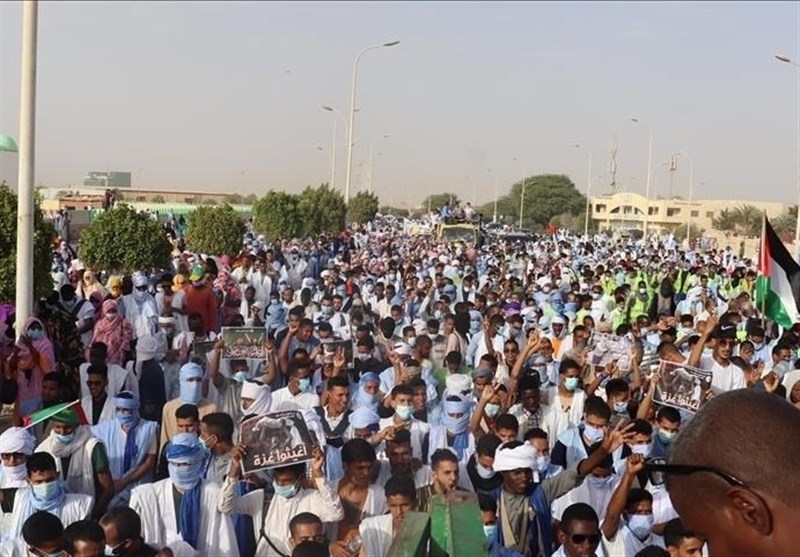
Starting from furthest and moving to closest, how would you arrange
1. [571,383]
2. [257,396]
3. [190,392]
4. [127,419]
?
[571,383], [257,396], [190,392], [127,419]

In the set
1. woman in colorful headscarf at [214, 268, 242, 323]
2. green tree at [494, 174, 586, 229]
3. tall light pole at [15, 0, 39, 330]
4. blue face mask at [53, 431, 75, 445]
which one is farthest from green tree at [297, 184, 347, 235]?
green tree at [494, 174, 586, 229]

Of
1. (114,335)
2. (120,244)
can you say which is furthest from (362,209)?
(114,335)

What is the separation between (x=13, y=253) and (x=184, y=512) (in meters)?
6.08

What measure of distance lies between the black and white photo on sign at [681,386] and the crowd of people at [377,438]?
0.13 m

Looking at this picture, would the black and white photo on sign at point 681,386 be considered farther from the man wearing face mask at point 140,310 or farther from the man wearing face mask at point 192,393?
the man wearing face mask at point 140,310

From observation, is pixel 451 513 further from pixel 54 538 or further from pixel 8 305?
pixel 8 305

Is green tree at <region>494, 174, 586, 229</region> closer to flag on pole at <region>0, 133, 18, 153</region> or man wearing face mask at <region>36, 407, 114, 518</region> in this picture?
flag on pole at <region>0, 133, 18, 153</region>

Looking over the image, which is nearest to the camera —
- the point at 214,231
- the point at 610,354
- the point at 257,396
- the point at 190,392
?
the point at 190,392

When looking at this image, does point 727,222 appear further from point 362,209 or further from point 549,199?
point 362,209

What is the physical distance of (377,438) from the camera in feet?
17.6

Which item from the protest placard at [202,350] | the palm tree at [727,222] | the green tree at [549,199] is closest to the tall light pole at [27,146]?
the protest placard at [202,350]

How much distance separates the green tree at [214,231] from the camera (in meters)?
23.7

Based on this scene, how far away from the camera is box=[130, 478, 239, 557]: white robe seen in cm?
441

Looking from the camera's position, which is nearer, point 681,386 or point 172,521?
point 172,521
